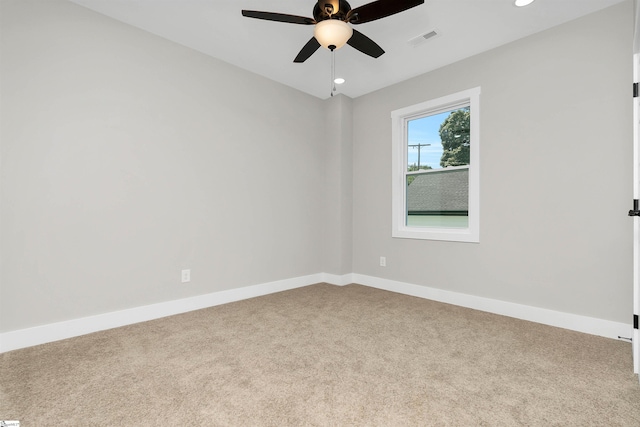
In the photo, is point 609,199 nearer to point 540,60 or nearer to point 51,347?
point 540,60

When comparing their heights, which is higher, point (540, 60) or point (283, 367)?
point (540, 60)

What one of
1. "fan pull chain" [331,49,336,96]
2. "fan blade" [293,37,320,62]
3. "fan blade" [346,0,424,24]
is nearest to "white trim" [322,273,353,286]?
"fan pull chain" [331,49,336,96]

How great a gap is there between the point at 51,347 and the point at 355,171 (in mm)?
3669

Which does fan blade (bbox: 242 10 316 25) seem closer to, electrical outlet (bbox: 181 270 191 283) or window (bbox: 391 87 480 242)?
window (bbox: 391 87 480 242)

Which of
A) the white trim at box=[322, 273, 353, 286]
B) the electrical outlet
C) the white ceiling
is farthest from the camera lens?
the white trim at box=[322, 273, 353, 286]

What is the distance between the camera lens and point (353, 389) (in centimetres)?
166

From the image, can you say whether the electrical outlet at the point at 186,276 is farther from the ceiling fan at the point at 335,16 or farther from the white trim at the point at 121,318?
the ceiling fan at the point at 335,16

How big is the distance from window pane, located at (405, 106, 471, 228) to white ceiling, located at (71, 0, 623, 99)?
664 millimetres

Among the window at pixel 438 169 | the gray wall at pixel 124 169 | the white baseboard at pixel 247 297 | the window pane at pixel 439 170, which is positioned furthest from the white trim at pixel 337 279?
the window pane at pixel 439 170

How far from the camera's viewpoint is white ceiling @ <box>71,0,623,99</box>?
248cm

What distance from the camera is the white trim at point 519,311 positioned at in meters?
2.44

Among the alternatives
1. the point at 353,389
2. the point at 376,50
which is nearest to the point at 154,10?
the point at 376,50

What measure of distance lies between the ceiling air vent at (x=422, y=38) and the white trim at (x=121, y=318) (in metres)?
3.06

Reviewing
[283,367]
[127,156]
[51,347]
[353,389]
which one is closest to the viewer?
[353,389]
